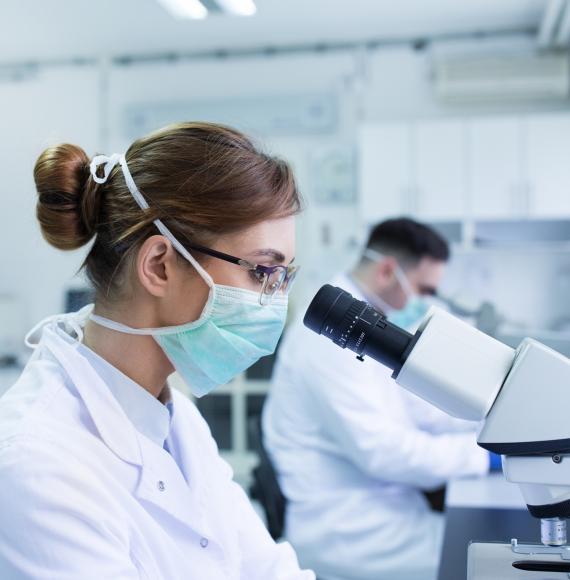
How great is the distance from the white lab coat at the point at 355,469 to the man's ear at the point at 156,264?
997 millimetres

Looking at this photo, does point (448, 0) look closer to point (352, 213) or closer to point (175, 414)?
point (352, 213)

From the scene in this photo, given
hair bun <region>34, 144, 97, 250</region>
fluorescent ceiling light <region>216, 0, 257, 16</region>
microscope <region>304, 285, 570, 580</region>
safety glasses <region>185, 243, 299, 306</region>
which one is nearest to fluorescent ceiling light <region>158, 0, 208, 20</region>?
fluorescent ceiling light <region>216, 0, 257, 16</region>

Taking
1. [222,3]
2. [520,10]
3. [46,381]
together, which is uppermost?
[520,10]

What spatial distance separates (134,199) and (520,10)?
3243 millimetres

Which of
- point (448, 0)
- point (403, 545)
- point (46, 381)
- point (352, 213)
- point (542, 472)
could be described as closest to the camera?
point (542, 472)

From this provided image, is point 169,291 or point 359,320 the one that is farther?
point 169,291

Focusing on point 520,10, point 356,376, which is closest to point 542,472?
point 356,376

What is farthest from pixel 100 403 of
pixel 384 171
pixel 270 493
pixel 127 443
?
pixel 384 171

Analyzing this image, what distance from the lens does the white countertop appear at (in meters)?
1.69

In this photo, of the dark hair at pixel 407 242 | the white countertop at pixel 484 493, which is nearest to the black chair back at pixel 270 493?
the white countertop at pixel 484 493

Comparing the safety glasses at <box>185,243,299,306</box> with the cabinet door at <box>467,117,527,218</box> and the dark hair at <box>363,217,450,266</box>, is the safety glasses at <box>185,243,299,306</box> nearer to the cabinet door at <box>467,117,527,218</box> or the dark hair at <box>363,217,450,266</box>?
the dark hair at <box>363,217,450,266</box>

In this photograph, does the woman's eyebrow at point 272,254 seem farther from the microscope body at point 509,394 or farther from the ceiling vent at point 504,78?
the ceiling vent at point 504,78

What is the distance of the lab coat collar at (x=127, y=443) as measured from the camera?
95 cm

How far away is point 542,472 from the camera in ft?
2.72
